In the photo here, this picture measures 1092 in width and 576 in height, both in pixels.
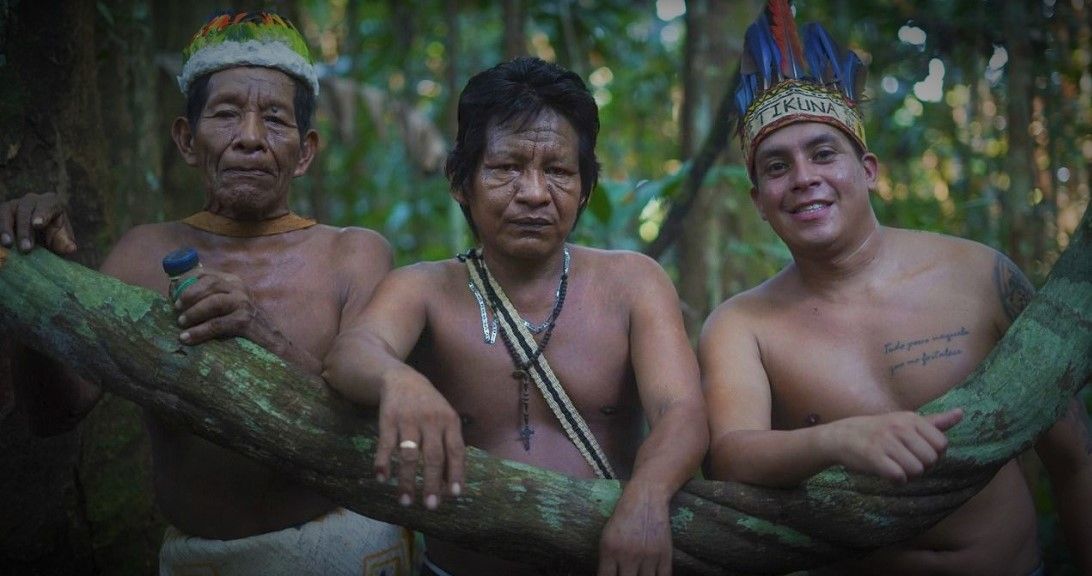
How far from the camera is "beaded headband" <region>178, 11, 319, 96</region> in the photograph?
274 centimetres

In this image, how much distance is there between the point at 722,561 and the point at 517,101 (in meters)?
1.32

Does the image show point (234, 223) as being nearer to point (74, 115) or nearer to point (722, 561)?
point (74, 115)

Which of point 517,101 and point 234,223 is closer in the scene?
point 517,101

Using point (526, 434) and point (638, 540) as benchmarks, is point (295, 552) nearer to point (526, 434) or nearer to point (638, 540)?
point (526, 434)

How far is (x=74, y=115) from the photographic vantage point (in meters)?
3.07

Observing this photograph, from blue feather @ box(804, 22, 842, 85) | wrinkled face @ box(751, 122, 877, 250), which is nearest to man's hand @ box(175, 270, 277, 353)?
wrinkled face @ box(751, 122, 877, 250)

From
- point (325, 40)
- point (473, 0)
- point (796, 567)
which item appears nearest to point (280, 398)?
point (796, 567)

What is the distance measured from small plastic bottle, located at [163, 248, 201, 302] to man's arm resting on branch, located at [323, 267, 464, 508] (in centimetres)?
37

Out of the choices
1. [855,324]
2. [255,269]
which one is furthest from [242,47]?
[855,324]

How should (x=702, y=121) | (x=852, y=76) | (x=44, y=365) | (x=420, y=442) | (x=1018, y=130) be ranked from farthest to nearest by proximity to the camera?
(x=702, y=121) → (x=1018, y=130) → (x=852, y=76) → (x=44, y=365) → (x=420, y=442)

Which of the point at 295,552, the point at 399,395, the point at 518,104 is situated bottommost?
the point at 295,552

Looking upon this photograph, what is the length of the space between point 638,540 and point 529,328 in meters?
0.79

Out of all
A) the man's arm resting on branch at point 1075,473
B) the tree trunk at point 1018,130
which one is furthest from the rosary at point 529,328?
the tree trunk at point 1018,130

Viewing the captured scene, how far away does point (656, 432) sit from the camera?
2.22 m
